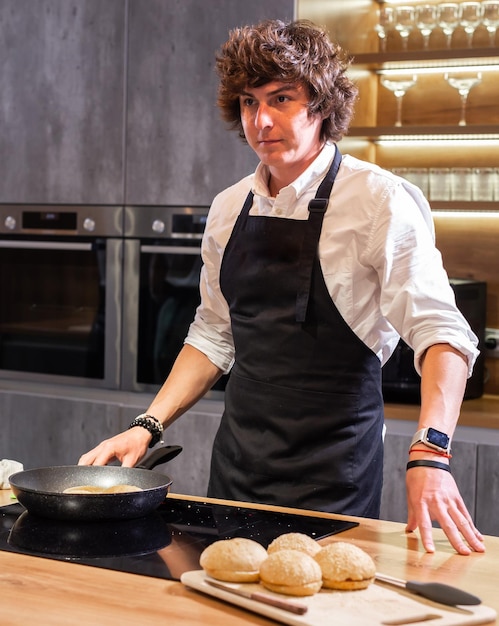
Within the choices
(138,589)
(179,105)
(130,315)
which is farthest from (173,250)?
(138,589)

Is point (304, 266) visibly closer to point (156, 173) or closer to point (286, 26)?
point (286, 26)

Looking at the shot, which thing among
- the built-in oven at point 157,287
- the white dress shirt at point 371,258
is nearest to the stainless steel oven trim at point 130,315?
the built-in oven at point 157,287

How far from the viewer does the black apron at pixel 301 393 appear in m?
1.75

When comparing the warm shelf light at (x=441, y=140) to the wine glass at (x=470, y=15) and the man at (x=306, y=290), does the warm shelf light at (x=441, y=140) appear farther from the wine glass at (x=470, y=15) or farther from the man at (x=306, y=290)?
the man at (x=306, y=290)

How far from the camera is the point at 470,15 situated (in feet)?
10.4

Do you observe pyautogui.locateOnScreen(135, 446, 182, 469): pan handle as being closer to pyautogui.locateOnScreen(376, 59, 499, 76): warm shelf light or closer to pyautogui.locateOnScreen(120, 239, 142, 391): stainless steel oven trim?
pyautogui.locateOnScreen(120, 239, 142, 391): stainless steel oven trim

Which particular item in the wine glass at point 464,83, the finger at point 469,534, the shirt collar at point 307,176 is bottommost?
the finger at point 469,534

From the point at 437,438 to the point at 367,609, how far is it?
44cm

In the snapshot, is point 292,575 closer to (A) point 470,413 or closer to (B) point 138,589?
(B) point 138,589

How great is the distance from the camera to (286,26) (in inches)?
70.5

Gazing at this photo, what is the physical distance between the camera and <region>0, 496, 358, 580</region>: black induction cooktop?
48.3 inches

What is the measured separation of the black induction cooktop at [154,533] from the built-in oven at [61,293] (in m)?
1.87

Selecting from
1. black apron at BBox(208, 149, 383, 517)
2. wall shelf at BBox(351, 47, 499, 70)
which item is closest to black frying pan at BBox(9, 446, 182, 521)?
black apron at BBox(208, 149, 383, 517)

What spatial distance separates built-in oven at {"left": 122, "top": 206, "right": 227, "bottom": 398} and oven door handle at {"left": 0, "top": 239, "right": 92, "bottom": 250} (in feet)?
0.55
